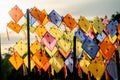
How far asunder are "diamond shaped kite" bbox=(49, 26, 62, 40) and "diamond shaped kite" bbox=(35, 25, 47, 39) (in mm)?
377

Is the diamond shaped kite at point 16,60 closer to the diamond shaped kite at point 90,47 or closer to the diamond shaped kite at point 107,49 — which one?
the diamond shaped kite at point 90,47

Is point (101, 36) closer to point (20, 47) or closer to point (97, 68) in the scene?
point (97, 68)

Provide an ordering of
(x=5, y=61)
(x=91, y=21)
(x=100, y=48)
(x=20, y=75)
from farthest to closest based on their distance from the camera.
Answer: (x=5, y=61) < (x=20, y=75) < (x=91, y=21) < (x=100, y=48)

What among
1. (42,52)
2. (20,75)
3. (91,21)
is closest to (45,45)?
(42,52)

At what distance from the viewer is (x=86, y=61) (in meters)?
12.3

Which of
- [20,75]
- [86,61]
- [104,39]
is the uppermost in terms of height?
[104,39]

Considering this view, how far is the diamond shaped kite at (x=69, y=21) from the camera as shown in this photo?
11477 millimetres

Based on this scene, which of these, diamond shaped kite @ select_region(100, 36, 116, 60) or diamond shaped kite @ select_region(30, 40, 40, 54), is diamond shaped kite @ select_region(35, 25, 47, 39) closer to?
diamond shaped kite @ select_region(30, 40, 40, 54)

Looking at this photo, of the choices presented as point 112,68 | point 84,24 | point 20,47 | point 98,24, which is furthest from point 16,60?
point 112,68

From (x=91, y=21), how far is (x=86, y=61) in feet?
4.72

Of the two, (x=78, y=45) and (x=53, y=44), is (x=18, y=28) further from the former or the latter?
(x=78, y=45)

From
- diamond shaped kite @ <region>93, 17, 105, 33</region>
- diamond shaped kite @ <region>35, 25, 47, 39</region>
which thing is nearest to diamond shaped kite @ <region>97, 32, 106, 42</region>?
diamond shaped kite @ <region>93, 17, 105, 33</region>

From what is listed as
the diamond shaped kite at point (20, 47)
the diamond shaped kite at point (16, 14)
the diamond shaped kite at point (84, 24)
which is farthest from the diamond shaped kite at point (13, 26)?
the diamond shaped kite at point (84, 24)

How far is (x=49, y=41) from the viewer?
11.5 metres
